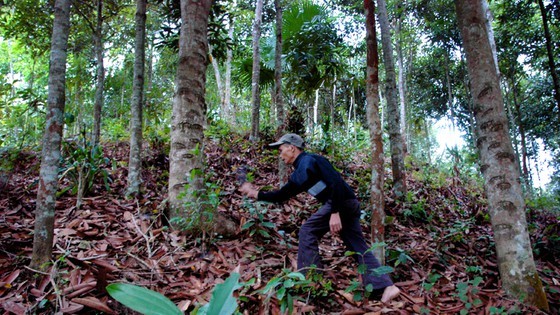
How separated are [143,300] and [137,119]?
4.04 m

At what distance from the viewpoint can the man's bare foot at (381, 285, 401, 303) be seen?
306 centimetres

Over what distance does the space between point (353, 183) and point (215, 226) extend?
359 centimetres

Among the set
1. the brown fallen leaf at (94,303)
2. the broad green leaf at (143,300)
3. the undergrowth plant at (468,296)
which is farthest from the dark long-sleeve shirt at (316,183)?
the broad green leaf at (143,300)

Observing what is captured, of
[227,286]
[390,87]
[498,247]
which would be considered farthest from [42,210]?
[390,87]

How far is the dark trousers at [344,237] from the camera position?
318 centimetres

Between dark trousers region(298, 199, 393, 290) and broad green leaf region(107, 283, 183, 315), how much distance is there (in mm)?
2413

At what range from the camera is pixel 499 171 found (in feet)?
10.7

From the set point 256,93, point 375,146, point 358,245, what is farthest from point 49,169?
point 256,93

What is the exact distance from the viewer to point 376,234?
3443mm

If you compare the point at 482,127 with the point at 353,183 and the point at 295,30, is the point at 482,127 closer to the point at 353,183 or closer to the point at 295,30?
the point at 353,183

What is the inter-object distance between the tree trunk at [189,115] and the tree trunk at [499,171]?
2.70 m

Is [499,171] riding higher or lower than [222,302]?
higher

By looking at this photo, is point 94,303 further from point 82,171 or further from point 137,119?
point 137,119

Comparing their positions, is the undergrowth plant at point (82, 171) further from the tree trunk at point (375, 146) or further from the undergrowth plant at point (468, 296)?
the undergrowth plant at point (468, 296)
